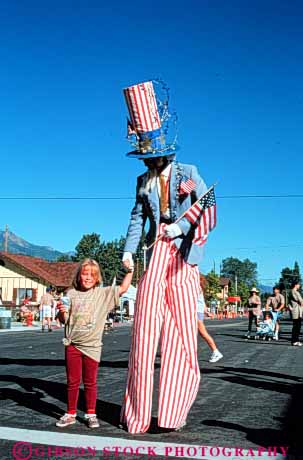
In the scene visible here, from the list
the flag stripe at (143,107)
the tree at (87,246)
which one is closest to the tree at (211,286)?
the tree at (87,246)

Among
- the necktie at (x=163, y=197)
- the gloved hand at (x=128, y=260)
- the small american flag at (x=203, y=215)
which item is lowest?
the gloved hand at (x=128, y=260)

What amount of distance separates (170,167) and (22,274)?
39677 millimetres

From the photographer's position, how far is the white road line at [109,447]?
3.40 meters

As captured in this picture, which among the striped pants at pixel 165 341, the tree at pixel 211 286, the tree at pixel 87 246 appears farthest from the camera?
the tree at pixel 87 246

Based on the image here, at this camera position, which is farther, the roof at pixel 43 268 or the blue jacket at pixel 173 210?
the roof at pixel 43 268

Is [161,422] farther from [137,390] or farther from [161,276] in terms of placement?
[161,276]

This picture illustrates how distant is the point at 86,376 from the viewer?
Result: 4426 mm

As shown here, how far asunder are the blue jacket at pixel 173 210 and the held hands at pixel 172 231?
4cm

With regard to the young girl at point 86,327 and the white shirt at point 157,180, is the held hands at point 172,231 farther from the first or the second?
the young girl at point 86,327

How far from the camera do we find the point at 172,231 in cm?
416

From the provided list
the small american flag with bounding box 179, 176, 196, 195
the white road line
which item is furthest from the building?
the white road line

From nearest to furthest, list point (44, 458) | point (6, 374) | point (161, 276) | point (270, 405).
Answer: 1. point (44, 458)
2. point (161, 276)
3. point (270, 405)
4. point (6, 374)

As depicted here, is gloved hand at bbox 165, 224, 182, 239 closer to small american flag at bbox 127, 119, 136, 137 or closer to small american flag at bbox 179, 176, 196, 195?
small american flag at bbox 179, 176, 196, 195

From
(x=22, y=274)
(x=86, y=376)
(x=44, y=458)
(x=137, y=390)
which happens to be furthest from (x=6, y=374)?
(x=22, y=274)
